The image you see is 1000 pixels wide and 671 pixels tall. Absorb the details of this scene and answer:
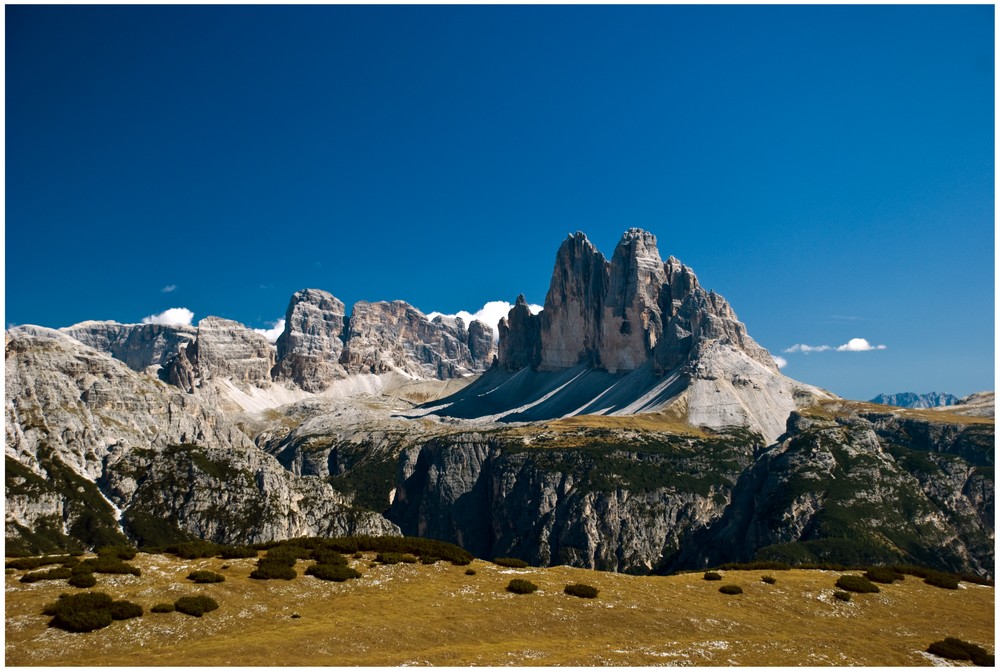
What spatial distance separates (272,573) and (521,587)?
13736 mm

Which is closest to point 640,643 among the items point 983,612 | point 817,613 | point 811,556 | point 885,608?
point 817,613

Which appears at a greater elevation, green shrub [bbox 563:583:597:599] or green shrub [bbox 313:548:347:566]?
green shrub [bbox 313:548:347:566]

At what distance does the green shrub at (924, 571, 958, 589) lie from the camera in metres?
43.4

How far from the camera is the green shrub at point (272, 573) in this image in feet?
122

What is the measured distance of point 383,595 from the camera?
35938 millimetres

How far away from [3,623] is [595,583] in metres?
28.9

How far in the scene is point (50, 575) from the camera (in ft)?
116

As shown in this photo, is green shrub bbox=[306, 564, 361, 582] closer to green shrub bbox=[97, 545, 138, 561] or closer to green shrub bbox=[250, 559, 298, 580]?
green shrub bbox=[250, 559, 298, 580]

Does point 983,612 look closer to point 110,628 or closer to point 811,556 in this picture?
point 110,628

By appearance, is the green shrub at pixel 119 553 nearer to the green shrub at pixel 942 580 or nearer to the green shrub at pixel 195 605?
the green shrub at pixel 195 605

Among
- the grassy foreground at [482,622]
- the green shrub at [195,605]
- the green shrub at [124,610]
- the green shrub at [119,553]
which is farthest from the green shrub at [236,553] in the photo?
the green shrub at [124,610]

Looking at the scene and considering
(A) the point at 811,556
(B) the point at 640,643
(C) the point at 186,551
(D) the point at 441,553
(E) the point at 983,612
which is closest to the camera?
(B) the point at 640,643

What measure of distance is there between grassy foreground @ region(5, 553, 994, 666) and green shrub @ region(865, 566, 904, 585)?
130 cm

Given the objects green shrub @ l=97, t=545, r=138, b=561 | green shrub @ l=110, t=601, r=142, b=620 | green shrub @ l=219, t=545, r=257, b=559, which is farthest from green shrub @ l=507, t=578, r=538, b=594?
green shrub @ l=97, t=545, r=138, b=561
